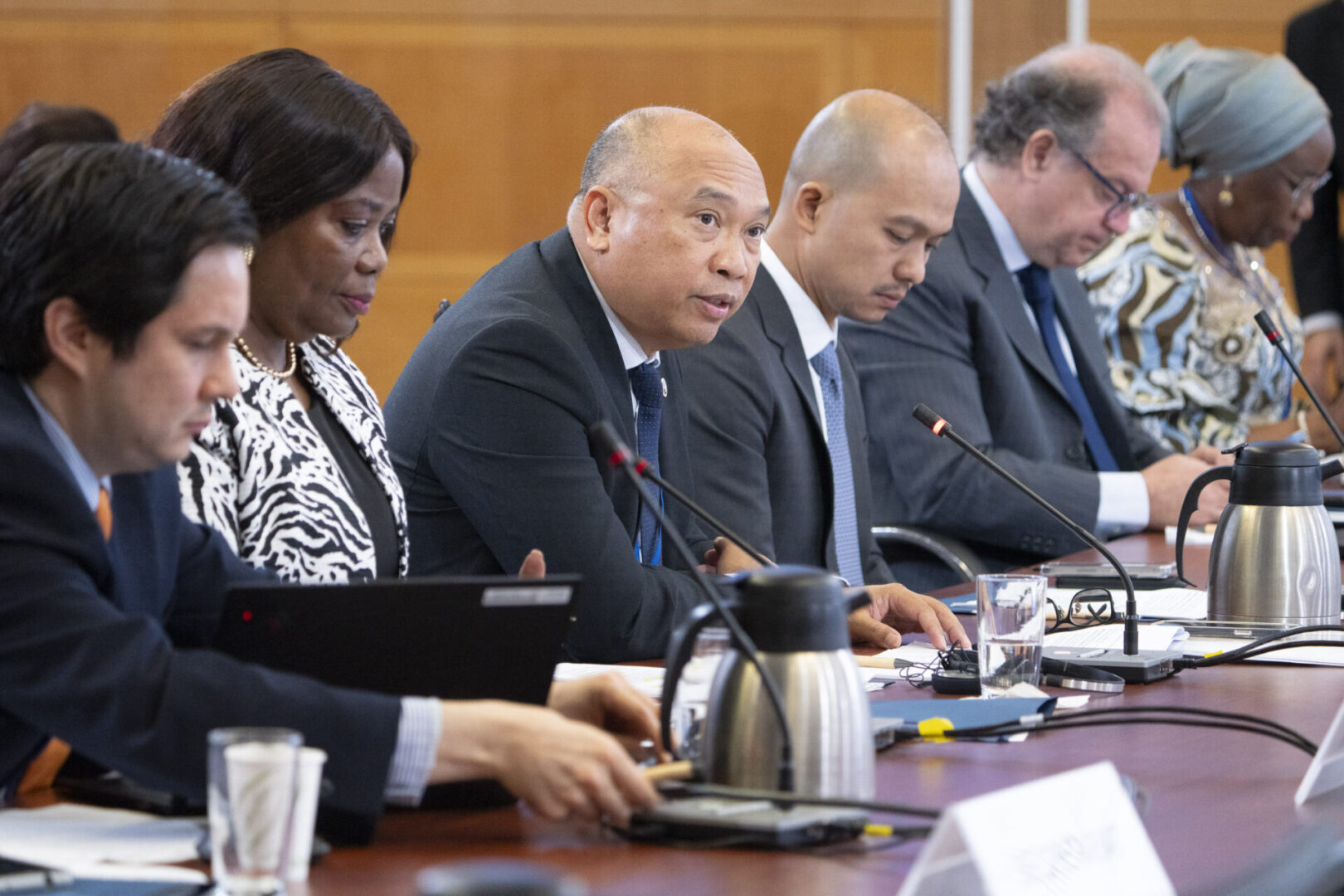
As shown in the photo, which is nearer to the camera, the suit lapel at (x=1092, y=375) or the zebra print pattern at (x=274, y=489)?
the zebra print pattern at (x=274, y=489)

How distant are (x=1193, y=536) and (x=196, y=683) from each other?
7.77 ft

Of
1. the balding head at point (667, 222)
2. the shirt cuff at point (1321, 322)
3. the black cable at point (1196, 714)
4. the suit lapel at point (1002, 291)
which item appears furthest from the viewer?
the shirt cuff at point (1321, 322)

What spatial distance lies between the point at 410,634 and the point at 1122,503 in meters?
2.36

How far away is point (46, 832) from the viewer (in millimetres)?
1212

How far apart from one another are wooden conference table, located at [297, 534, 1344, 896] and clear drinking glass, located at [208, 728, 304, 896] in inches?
1.9

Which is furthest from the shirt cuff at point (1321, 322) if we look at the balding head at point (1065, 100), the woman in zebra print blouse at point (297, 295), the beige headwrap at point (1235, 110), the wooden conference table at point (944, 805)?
the woman in zebra print blouse at point (297, 295)

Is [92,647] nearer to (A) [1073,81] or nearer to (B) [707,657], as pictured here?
(B) [707,657]

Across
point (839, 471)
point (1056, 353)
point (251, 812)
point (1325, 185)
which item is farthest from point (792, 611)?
point (1325, 185)

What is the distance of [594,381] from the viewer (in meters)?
2.22

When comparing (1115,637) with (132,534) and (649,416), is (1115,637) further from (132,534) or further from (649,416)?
(132,534)

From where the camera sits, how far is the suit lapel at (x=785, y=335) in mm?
2830

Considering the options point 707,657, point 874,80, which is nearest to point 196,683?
point 707,657

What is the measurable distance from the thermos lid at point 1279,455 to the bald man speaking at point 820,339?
725 millimetres

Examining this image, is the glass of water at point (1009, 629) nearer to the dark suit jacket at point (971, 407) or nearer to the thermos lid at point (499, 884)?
the thermos lid at point (499, 884)
